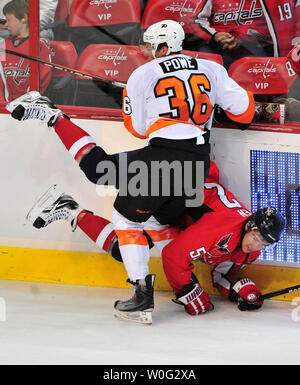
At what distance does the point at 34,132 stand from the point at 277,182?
117 cm

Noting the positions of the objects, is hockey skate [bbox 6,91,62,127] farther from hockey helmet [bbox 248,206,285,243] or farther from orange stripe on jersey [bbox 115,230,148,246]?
hockey helmet [bbox 248,206,285,243]

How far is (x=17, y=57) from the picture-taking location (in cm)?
375

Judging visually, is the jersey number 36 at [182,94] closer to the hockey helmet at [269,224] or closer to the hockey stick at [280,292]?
the hockey helmet at [269,224]

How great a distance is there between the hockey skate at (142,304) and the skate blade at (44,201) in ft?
2.32

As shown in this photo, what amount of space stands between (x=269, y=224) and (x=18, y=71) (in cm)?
144

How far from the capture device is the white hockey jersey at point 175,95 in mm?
3166

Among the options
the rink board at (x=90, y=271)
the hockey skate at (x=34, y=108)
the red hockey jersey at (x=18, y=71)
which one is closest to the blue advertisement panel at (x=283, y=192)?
the rink board at (x=90, y=271)

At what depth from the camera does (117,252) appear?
351 centimetres

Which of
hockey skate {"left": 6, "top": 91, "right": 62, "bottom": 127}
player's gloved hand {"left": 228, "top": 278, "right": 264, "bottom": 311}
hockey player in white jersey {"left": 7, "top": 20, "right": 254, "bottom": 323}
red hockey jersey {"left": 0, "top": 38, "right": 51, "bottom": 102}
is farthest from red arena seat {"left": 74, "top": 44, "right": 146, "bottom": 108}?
player's gloved hand {"left": 228, "top": 278, "right": 264, "bottom": 311}

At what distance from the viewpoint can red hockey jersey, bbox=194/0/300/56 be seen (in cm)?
354

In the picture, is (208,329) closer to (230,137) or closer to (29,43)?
(230,137)

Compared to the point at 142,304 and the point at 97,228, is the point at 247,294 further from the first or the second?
the point at 97,228

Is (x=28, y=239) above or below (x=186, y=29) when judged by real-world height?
below
